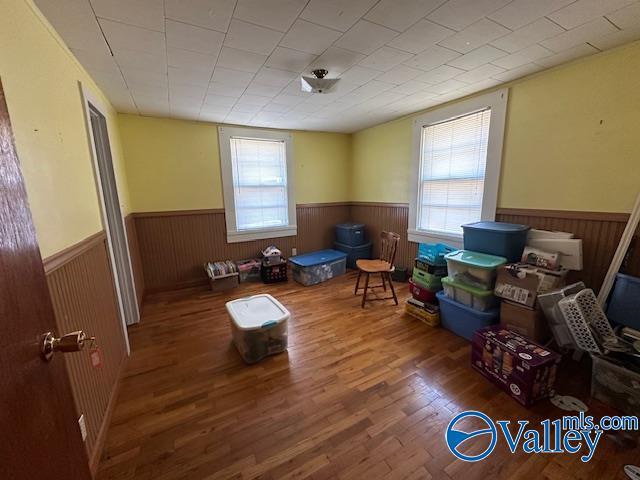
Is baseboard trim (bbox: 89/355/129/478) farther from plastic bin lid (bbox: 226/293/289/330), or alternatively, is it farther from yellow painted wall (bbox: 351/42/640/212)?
yellow painted wall (bbox: 351/42/640/212)

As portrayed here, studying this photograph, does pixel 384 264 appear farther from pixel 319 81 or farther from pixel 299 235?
pixel 319 81

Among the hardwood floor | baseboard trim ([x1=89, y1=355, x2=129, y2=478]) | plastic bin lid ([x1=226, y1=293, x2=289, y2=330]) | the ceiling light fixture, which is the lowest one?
the hardwood floor

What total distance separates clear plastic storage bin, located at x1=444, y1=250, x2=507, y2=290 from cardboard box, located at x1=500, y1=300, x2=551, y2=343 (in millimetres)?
225

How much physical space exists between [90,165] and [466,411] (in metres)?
3.05

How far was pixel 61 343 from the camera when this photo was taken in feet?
2.21

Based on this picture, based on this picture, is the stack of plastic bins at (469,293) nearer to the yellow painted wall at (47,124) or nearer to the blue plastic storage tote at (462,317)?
the blue plastic storage tote at (462,317)

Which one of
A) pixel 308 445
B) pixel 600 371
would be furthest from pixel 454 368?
pixel 308 445

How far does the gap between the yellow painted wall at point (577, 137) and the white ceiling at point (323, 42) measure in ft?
0.52

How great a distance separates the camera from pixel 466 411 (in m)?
1.64

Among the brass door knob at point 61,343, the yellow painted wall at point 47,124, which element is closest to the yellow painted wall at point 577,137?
the brass door knob at point 61,343

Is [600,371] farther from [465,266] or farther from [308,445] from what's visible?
[308,445]

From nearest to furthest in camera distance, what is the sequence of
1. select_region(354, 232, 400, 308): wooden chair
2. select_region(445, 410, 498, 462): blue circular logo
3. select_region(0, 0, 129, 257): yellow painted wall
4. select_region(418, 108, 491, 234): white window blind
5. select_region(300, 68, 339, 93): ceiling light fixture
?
select_region(0, 0, 129, 257): yellow painted wall < select_region(445, 410, 498, 462): blue circular logo < select_region(300, 68, 339, 93): ceiling light fixture < select_region(418, 108, 491, 234): white window blind < select_region(354, 232, 400, 308): wooden chair

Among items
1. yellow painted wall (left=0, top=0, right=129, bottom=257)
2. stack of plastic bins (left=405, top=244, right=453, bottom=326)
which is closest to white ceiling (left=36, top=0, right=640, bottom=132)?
yellow painted wall (left=0, top=0, right=129, bottom=257)

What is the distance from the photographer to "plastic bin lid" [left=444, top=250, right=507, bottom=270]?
7.16ft
